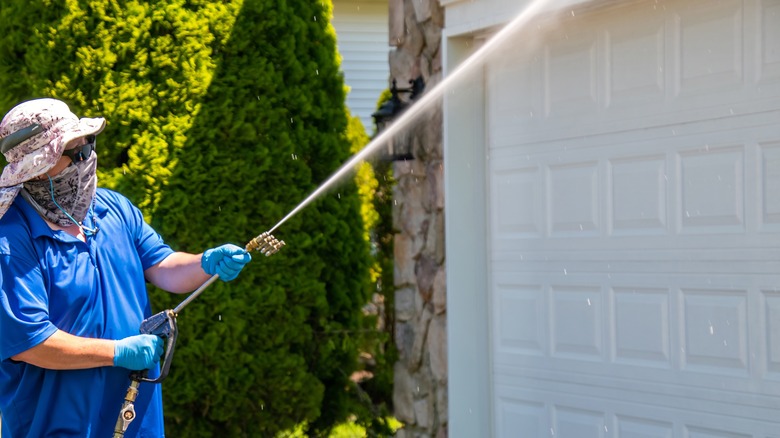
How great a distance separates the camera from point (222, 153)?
631 cm

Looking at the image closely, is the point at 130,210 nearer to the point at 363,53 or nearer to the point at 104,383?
the point at 104,383

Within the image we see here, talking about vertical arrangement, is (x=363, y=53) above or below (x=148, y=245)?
above

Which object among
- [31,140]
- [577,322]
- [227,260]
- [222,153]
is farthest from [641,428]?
[222,153]

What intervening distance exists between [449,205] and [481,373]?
906 millimetres

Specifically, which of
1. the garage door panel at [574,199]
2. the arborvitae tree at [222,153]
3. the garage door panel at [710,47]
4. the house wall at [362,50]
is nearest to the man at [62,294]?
the garage door panel at [574,199]

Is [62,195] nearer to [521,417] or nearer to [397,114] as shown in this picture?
[397,114]

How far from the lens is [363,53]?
42.9 feet

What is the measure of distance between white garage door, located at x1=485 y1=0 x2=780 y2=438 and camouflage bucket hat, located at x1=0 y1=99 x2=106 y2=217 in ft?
7.43

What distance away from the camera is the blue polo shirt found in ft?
11.7

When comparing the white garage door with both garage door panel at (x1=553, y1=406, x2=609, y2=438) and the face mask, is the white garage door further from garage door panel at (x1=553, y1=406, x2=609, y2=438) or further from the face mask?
the face mask

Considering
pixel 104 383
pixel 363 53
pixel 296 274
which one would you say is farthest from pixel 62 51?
pixel 363 53

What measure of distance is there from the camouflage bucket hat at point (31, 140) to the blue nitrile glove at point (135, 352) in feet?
2.15

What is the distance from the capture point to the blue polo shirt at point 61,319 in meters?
3.57

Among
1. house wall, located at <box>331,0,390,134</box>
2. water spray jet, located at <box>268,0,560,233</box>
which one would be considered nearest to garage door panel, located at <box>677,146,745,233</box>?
water spray jet, located at <box>268,0,560,233</box>
